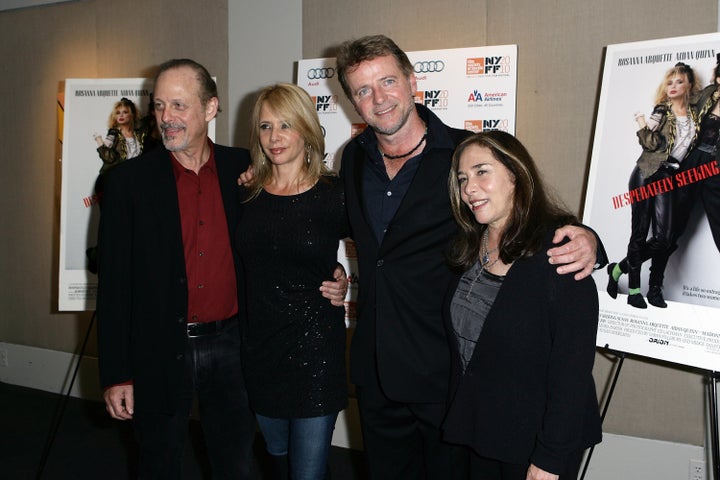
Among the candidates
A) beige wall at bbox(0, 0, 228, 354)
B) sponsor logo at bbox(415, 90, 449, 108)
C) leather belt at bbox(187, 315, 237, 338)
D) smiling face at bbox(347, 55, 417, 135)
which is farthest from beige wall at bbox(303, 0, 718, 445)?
beige wall at bbox(0, 0, 228, 354)

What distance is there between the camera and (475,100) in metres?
3.04

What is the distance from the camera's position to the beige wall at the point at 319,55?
3.01 m

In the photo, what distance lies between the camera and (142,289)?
206cm

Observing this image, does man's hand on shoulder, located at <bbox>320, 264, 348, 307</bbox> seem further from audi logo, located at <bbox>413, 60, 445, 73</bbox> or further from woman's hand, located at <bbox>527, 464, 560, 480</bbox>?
audi logo, located at <bbox>413, 60, 445, 73</bbox>

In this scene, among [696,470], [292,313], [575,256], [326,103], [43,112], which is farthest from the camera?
[43,112]

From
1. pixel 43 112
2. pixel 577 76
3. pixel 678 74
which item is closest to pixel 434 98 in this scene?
pixel 577 76

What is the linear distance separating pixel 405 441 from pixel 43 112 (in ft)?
13.5

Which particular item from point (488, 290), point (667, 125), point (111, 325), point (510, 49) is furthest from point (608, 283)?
point (111, 325)

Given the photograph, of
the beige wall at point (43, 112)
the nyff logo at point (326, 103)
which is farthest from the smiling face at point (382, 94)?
the beige wall at point (43, 112)

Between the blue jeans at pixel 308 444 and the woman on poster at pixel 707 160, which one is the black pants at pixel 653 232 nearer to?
the woman on poster at pixel 707 160

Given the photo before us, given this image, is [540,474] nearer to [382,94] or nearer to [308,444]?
[308,444]

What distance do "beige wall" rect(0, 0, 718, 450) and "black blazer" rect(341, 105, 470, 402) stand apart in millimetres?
1438

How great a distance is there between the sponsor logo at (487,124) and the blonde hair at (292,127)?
1.18m

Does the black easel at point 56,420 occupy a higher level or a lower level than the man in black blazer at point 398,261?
lower
